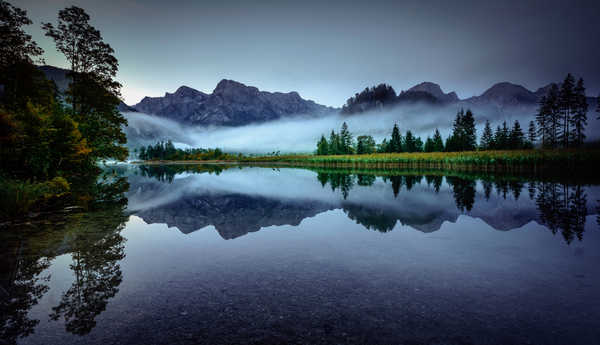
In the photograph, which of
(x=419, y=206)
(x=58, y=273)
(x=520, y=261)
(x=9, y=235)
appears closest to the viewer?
(x=58, y=273)

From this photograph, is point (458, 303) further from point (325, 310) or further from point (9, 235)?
point (9, 235)

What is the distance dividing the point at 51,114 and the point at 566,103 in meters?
114

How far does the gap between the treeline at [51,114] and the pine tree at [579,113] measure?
109179 mm

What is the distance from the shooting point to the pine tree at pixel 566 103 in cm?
7594

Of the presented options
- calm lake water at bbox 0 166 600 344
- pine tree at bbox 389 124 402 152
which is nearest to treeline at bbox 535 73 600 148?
pine tree at bbox 389 124 402 152

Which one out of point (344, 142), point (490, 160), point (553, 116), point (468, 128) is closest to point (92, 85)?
point (490, 160)

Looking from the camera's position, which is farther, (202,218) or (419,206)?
(419,206)

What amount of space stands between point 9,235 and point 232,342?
937 centimetres

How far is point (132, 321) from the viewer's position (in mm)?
3896

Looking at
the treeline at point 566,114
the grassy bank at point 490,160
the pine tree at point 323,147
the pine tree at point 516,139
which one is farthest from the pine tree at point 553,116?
the pine tree at point 323,147

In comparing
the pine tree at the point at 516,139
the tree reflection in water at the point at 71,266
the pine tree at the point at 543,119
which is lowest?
the tree reflection in water at the point at 71,266

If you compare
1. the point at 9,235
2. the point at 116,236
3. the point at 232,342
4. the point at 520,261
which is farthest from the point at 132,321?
the point at 520,261

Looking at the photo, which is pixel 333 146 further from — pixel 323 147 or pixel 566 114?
pixel 566 114

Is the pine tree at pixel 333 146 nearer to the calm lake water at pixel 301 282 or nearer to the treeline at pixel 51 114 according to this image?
the treeline at pixel 51 114
